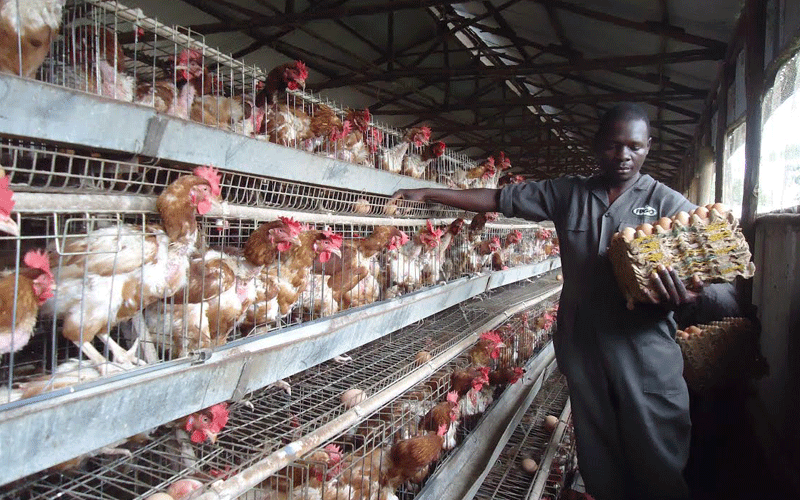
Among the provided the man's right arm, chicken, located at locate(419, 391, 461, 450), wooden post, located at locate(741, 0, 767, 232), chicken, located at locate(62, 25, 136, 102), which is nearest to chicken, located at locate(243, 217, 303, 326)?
the man's right arm

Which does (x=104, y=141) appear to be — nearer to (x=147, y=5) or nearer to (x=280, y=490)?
(x=280, y=490)

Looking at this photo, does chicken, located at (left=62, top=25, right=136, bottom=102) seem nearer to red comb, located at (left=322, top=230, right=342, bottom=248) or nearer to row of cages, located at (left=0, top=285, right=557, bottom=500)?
red comb, located at (left=322, top=230, right=342, bottom=248)

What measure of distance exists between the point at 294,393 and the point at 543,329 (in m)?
4.00

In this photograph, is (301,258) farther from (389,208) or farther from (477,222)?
(477,222)

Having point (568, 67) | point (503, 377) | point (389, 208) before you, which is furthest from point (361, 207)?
point (568, 67)

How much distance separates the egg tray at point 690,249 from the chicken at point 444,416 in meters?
1.47

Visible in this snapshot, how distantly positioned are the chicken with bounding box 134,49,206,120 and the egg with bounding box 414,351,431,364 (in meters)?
1.79

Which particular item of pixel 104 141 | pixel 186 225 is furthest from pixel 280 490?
pixel 104 141

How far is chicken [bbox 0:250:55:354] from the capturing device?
1.14 m

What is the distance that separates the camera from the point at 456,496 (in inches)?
100

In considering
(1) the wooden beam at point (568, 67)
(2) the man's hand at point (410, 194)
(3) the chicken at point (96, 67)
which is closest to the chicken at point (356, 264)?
(2) the man's hand at point (410, 194)

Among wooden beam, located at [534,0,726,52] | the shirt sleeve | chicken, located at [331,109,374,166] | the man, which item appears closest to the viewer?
the man

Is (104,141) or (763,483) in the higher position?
(104,141)

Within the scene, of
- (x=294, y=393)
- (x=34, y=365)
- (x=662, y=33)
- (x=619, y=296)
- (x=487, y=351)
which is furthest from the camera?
(x=662, y=33)
